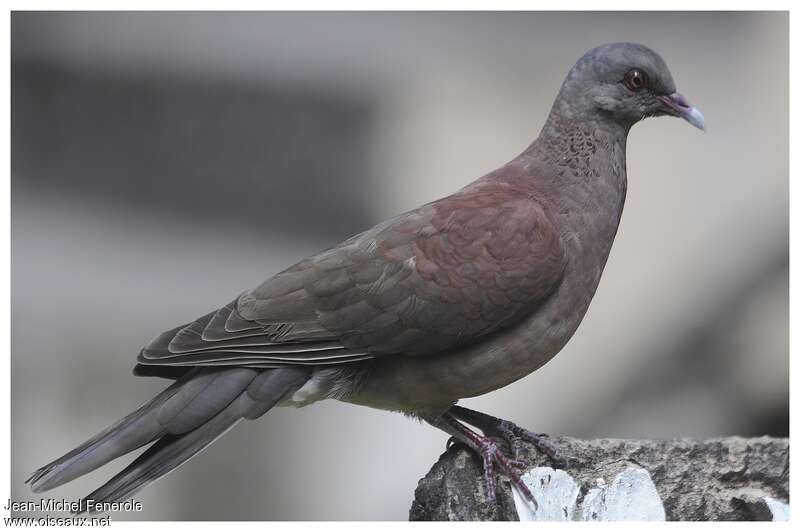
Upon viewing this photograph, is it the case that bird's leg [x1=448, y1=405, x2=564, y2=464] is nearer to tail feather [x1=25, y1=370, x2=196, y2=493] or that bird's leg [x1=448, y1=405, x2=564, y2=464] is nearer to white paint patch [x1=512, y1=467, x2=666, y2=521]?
white paint patch [x1=512, y1=467, x2=666, y2=521]

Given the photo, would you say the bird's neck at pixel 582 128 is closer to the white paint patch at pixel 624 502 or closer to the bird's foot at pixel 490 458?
the bird's foot at pixel 490 458

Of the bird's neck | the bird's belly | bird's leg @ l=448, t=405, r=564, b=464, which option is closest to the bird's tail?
the bird's belly

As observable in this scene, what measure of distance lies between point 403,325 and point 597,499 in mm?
936

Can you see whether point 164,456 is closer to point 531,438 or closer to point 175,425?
point 175,425

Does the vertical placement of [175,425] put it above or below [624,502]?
above

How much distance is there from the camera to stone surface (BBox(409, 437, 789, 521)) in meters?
3.68

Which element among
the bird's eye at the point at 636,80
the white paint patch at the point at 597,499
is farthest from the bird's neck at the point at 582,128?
the white paint patch at the point at 597,499

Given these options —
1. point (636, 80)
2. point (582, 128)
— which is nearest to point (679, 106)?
point (636, 80)

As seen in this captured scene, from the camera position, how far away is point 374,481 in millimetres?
6562

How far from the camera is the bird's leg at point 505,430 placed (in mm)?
3785

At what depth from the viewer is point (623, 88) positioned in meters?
3.80

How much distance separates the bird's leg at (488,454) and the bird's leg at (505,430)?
8 cm
